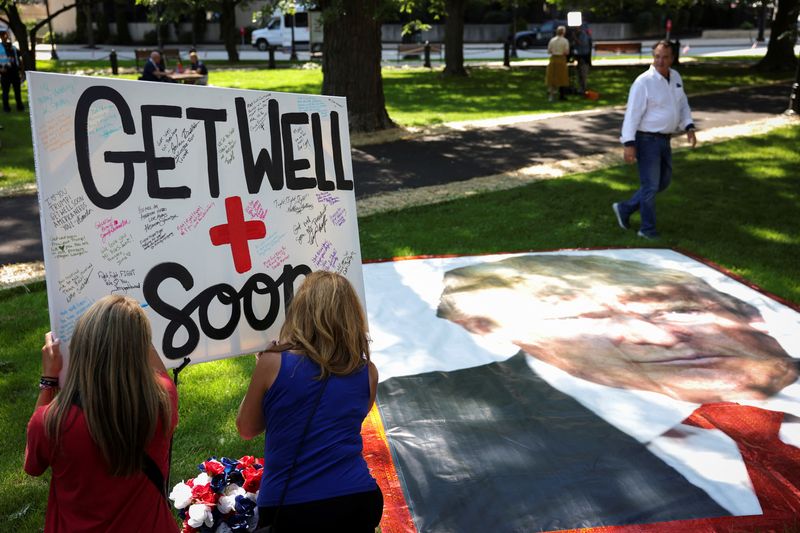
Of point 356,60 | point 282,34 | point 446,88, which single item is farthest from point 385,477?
point 282,34

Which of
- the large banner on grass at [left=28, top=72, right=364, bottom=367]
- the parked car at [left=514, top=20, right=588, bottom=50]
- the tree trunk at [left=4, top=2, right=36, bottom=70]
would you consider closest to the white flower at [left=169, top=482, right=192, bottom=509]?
the large banner on grass at [left=28, top=72, right=364, bottom=367]

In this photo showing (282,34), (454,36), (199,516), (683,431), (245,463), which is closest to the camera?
(199,516)

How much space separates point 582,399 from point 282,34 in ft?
122

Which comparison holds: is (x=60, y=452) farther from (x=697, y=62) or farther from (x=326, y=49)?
(x=697, y=62)

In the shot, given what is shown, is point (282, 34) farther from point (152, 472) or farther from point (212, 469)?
point (152, 472)

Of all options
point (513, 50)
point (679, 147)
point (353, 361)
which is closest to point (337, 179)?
point (353, 361)

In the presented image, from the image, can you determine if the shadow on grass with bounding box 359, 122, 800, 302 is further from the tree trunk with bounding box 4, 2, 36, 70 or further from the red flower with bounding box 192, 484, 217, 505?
the tree trunk with bounding box 4, 2, 36, 70

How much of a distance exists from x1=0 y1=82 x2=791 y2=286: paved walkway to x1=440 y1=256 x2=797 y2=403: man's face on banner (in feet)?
10.3

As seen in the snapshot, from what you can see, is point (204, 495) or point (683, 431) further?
point (683, 431)

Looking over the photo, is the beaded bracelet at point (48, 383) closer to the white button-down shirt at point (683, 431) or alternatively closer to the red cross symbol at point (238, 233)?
the red cross symbol at point (238, 233)

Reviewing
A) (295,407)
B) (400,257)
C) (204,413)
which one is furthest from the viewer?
(400,257)

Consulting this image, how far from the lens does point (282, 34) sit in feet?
128

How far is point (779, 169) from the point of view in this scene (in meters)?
11.1

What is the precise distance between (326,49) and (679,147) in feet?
19.6
